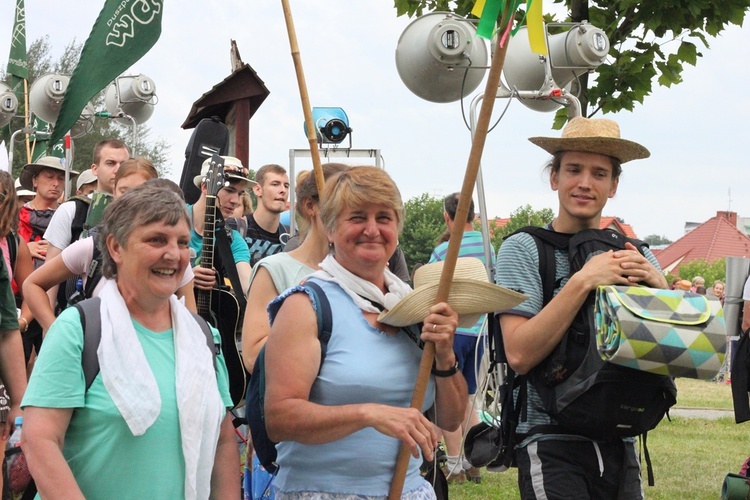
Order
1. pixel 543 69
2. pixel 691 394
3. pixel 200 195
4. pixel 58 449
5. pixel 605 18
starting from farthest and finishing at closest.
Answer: pixel 691 394 < pixel 605 18 < pixel 543 69 < pixel 200 195 < pixel 58 449

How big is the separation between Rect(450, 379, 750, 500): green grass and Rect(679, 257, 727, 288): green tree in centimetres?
5004

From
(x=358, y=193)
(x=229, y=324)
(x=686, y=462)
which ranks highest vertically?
(x=358, y=193)

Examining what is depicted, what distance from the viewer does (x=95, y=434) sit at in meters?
3.02

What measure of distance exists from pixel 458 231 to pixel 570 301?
758 mm

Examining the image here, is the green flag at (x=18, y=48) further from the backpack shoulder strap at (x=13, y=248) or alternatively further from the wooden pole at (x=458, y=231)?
the wooden pole at (x=458, y=231)

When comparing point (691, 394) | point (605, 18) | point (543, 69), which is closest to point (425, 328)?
point (543, 69)

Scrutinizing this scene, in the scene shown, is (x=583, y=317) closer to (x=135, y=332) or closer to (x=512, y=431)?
(x=512, y=431)

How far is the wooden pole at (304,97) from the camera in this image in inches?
158

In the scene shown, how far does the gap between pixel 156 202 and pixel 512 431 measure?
152 cm

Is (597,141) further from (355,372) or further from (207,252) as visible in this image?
(207,252)

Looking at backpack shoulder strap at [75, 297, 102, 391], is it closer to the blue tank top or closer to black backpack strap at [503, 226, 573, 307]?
the blue tank top

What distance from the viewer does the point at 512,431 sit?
3.88 metres

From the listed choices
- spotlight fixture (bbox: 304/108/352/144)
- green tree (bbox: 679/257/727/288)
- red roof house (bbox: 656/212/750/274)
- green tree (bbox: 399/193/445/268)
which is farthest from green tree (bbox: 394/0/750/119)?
red roof house (bbox: 656/212/750/274)

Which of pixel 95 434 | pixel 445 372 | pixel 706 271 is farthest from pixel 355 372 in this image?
pixel 706 271
